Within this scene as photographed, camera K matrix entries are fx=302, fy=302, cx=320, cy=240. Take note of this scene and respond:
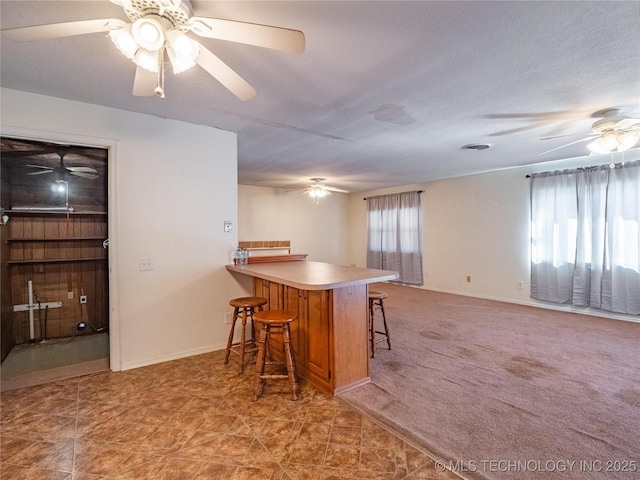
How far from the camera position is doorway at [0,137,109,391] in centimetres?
332

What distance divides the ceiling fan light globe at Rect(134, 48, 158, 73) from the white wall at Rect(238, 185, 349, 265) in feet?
18.3

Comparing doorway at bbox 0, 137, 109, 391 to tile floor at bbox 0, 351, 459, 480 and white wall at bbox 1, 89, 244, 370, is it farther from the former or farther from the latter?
tile floor at bbox 0, 351, 459, 480

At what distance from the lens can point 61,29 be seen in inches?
50.6

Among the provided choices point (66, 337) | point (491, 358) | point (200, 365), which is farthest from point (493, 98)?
point (66, 337)

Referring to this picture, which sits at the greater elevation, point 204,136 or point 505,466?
point 204,136

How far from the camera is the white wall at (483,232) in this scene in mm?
5133

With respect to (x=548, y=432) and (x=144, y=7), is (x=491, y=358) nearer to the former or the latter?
(x=548, y=432)

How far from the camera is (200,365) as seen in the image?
287cm

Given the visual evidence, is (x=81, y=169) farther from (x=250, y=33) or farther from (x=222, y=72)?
(x=250, y=33)

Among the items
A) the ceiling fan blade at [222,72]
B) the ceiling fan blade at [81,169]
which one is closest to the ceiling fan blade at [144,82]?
the ceiling fan blade at [222,72]

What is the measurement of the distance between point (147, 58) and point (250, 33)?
1.69 feet

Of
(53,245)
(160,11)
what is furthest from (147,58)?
(53,245)

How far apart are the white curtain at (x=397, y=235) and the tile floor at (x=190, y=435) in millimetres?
4681

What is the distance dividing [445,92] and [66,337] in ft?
16.5
